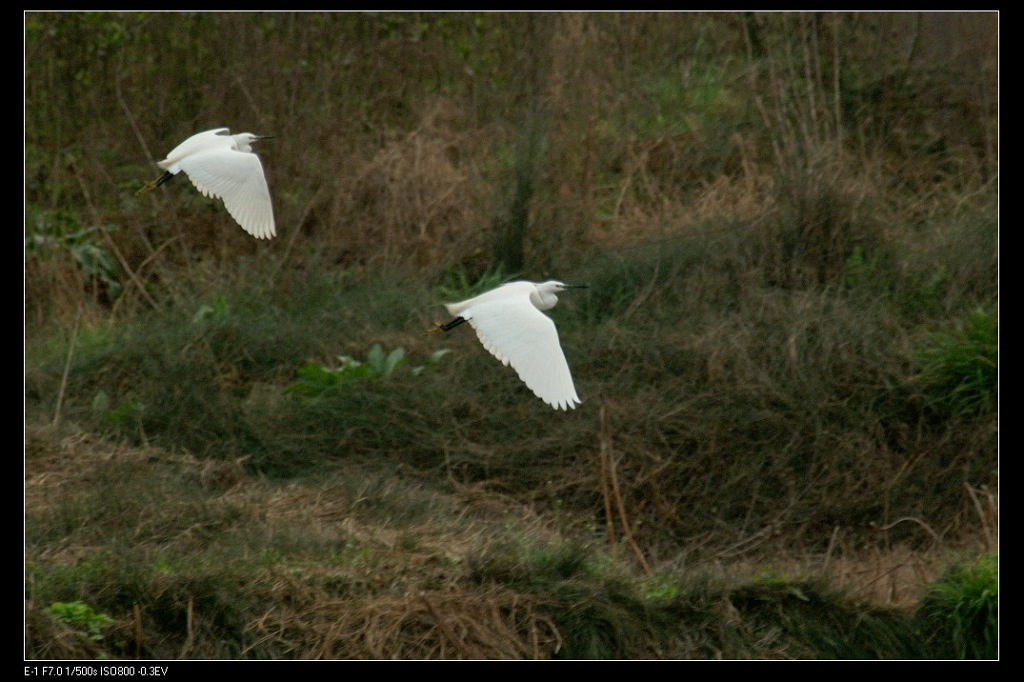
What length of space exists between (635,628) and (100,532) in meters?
2.81

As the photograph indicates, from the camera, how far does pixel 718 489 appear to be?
9195 mm

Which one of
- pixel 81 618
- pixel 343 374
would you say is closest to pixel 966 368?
pixel 343 374

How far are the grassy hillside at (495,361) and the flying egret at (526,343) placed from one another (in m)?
1.11

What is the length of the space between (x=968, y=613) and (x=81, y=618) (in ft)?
14.2

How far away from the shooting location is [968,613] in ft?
24.3

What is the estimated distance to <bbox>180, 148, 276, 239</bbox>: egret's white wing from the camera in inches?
259

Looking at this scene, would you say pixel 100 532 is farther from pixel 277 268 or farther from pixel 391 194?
pixel 391 194

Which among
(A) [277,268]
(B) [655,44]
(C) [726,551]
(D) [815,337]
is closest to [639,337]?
(D) [815,337]

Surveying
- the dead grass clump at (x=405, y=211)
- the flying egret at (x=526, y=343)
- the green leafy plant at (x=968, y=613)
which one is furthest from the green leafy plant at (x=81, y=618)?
the dead grass clump at (x=405, y=211)

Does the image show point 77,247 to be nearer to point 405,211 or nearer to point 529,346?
point 405,211

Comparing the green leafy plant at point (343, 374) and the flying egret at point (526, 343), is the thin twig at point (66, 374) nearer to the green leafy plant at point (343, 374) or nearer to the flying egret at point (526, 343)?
the green leafy plant at point (343, 374)

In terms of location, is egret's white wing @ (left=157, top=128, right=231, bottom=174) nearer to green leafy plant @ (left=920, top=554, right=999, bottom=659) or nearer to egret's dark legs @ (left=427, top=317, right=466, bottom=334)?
egret's dark legs @ (left=427, top=317, right=466, bottom=334)

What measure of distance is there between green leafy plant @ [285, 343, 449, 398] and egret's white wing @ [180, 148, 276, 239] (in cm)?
291

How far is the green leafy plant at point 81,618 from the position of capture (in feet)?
21.0
